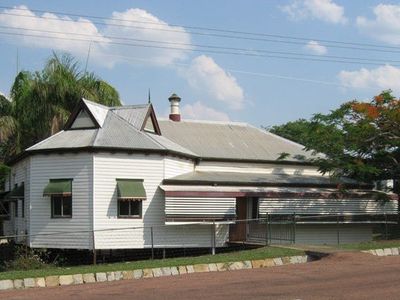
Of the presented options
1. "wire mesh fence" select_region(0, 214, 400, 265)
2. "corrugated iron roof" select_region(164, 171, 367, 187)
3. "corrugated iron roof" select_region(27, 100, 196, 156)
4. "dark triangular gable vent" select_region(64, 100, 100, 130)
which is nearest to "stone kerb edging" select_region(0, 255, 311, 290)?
"wire mesh fence" select_region(0, 214, 400, 265)

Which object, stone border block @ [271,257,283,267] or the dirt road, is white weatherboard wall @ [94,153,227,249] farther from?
the dirt road

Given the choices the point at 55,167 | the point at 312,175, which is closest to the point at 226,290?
the point at 55,167

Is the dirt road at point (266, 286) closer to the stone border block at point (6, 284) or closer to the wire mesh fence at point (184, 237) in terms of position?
the stone border block at point (6, 284)

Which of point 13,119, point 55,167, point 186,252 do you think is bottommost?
point 186,252

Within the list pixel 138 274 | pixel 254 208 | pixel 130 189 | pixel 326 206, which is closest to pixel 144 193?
pixel 130 189

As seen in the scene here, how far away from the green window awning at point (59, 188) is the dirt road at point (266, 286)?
10.2 meters

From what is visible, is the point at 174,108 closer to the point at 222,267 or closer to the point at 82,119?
the point at 82,119

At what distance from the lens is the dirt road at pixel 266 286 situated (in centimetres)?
1208

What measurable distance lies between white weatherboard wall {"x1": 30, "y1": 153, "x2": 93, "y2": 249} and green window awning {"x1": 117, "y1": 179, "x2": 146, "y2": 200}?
4.01ft

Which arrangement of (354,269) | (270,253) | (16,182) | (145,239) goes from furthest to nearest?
(16,182), (145,239), (270,253), (354,269)

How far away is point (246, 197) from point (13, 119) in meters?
15.0

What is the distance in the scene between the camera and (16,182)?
30.6 meters

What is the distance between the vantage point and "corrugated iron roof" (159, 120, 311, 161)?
30125 mm

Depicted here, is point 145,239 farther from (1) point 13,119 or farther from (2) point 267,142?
(1) point 13,119
